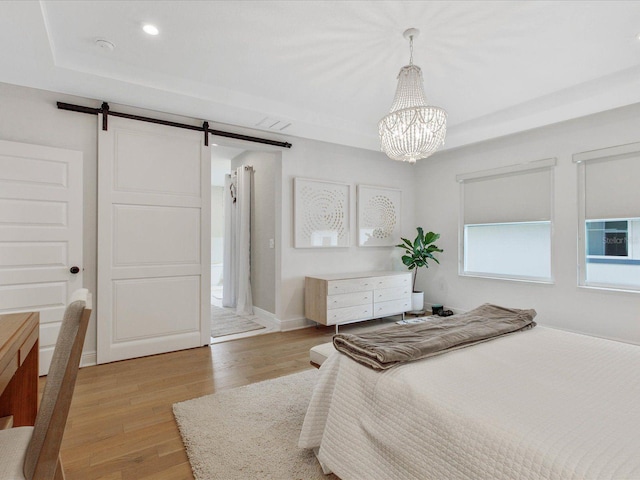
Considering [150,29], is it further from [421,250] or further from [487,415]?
[421,250]

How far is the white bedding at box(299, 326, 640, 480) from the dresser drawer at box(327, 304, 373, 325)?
7.51 ft

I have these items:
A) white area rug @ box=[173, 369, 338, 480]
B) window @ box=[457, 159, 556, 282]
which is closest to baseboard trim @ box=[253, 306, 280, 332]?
white area rug @ box=[173, 369, 338, 480]

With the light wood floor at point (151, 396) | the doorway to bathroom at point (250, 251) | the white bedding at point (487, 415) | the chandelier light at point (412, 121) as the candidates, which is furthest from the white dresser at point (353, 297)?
the white bedding at point (487, 415)

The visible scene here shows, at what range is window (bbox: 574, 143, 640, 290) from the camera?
342 centimetres

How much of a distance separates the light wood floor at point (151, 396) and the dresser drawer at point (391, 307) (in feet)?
2.73

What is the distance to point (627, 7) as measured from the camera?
2.18m

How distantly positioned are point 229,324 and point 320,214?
1966 mm

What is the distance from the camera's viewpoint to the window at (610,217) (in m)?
3.42

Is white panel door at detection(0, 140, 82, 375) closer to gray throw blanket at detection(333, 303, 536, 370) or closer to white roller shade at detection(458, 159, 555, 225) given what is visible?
gray throw blanket at detection(333, 303, 536, 370)

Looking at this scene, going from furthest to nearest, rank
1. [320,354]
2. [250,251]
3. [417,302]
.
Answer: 1. [250,251]
2. [417,302]
3. [320,354]

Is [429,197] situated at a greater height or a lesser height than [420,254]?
greater

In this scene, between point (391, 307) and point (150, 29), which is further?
point (391, 307)

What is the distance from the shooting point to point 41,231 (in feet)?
9.41

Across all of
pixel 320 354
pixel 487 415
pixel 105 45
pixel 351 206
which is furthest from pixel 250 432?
Result: pixel 351 206
